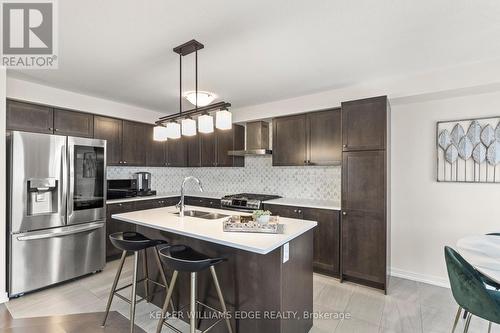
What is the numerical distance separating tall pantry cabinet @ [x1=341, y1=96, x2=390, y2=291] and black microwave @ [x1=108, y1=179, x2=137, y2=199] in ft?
11.2

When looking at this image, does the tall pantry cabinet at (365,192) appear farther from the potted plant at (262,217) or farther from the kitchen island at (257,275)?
the potted plant at (262,217)

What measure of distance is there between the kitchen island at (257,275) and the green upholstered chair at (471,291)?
3.30 feet

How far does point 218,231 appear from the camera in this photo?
6.59 feet

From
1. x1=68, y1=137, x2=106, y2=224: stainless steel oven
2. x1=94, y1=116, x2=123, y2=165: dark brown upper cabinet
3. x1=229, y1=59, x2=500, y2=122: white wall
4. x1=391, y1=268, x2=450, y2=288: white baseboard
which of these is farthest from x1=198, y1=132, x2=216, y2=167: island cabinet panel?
x1=391, y1=268, x2=450, y2=288: white baseboard

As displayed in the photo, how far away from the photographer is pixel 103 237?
3.54 m

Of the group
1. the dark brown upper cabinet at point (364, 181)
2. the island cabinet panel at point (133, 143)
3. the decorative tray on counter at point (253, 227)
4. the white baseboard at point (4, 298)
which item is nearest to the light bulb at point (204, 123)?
the decorative tray on counter at point (253, 227)

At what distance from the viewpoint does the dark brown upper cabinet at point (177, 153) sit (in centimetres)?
502

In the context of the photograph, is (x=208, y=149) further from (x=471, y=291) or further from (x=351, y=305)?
(x=471, y=291)

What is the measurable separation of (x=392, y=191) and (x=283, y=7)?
278 centimetres

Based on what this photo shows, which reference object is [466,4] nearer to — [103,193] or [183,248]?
[183,248]

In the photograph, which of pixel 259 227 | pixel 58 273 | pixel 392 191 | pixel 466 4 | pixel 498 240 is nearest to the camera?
pixel 466 4

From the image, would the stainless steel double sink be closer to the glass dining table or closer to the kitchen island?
the kitchen island

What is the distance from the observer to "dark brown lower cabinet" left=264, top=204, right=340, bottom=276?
3.28 m

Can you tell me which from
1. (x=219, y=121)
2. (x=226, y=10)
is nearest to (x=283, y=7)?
(x=226, y=10)
